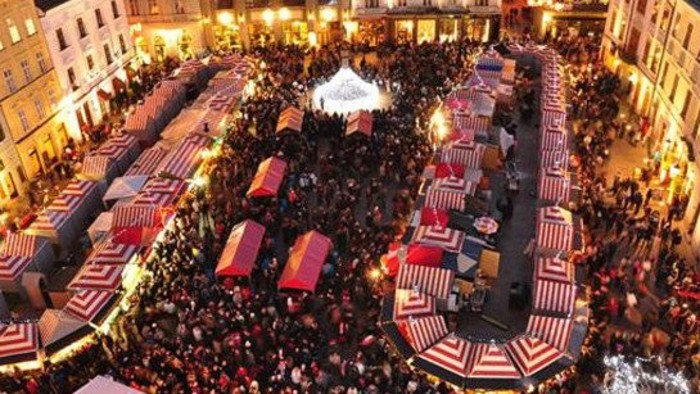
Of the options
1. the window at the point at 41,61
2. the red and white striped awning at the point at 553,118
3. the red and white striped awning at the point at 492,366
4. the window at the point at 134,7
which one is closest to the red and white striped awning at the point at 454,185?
the red and white striped awning at the point at 553,118

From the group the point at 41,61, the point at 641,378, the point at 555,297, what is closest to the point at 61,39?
the point at 41,61

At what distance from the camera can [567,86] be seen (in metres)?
41.4

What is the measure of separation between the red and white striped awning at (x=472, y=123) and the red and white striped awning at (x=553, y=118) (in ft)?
9.84

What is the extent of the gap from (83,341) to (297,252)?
28.2 ft

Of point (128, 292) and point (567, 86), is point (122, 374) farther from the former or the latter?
point (567, 86)

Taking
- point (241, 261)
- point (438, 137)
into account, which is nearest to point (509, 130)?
point (438, 137)

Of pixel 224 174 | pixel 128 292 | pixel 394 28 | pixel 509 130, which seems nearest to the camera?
pixel 128 292

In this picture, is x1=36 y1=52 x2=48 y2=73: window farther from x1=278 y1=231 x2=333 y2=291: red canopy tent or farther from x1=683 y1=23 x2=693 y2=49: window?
x1=683 y1=23 x2=693 y2=49: window

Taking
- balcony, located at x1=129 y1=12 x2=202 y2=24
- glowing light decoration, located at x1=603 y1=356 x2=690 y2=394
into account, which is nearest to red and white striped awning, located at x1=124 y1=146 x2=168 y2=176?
balcony, located at x1=129 y1=12 x2=202 y2=24

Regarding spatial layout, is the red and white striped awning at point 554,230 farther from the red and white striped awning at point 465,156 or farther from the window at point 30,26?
the window at point 30,26

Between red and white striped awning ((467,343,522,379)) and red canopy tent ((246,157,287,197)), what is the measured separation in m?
13.9

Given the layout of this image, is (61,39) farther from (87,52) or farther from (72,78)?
(87,52)

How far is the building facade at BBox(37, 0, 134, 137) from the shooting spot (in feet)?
128

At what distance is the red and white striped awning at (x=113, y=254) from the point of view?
85.5 ft
